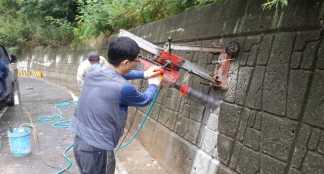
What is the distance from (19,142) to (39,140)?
1304 millimetres

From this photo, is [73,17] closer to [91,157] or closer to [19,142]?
[19,142]

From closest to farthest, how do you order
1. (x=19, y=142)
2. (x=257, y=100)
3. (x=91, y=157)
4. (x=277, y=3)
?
(x=277, y=3) → (x=91, y=157) → (x=257, y=100) → (x=19, y=142)

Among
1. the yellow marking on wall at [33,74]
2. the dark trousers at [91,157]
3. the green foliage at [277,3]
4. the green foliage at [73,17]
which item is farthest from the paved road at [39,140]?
the yellow marking on wall at [33,74]

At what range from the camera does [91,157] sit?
3871 millimetres

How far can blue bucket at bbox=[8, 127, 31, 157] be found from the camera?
23.9 ft

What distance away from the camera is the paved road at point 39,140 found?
22.5 feet

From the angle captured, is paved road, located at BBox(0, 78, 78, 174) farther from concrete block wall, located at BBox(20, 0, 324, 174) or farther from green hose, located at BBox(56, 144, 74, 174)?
concrete block wall, located at BBox(20, 0, 324, 174)

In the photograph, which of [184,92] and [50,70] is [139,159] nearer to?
[184,92]

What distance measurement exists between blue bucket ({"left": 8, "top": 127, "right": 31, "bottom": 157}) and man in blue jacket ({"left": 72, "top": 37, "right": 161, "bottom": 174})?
12.2 feet

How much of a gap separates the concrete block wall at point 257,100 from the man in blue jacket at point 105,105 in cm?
110

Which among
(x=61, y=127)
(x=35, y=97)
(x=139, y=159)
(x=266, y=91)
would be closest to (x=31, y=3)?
(x=35, y=97)

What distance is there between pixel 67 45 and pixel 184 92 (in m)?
18.3

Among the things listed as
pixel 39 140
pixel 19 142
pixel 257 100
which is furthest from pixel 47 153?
pixel 257 100

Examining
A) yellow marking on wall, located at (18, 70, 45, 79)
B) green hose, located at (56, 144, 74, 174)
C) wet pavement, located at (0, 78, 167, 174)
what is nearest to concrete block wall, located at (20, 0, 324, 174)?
wet pavement, located at (0, 78, 167, 174)
